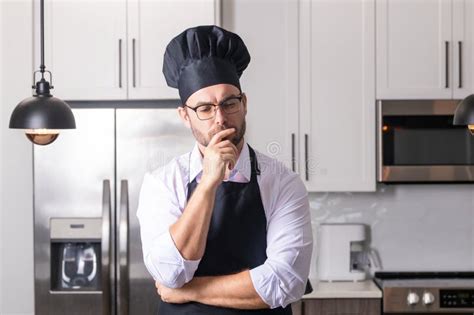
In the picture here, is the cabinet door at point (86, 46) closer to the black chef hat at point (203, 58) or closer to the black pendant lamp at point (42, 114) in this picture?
the black pendant lamp at point (42, 114)

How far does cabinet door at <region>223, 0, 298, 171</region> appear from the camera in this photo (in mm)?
4168

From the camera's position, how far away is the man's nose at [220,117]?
67.4 inches

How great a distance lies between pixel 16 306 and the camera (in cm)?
421

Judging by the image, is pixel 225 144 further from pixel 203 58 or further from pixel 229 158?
pixel 203 58

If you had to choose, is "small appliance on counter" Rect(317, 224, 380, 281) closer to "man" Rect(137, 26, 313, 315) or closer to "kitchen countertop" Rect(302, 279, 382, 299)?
"kitchen countertop" Rect(302, 279, 382, 299)

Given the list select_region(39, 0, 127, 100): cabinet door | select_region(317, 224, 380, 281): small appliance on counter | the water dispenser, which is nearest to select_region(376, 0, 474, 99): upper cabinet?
select_region(317, 224, 380, 281): small appliance on counter

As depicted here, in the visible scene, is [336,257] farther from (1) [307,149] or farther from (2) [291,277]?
(2) [291,277]

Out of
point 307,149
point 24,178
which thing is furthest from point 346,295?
point 24,178

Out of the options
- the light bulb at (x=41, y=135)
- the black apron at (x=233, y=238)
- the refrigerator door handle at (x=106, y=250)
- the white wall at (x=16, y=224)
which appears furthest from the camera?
the white wall at (x=16, y=224)

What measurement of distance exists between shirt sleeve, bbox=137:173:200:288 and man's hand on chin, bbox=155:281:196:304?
0.03 metres

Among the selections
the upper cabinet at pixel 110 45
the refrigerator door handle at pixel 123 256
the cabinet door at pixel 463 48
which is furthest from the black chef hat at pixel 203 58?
the cabinet door at pixel 463 48

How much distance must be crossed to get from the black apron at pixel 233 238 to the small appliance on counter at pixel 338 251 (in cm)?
250

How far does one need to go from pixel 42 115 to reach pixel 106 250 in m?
1.37

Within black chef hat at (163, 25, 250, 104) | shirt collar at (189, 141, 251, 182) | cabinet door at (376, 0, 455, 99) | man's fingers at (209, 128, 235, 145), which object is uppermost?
cabinet door at (376, 0, 455, 99)
